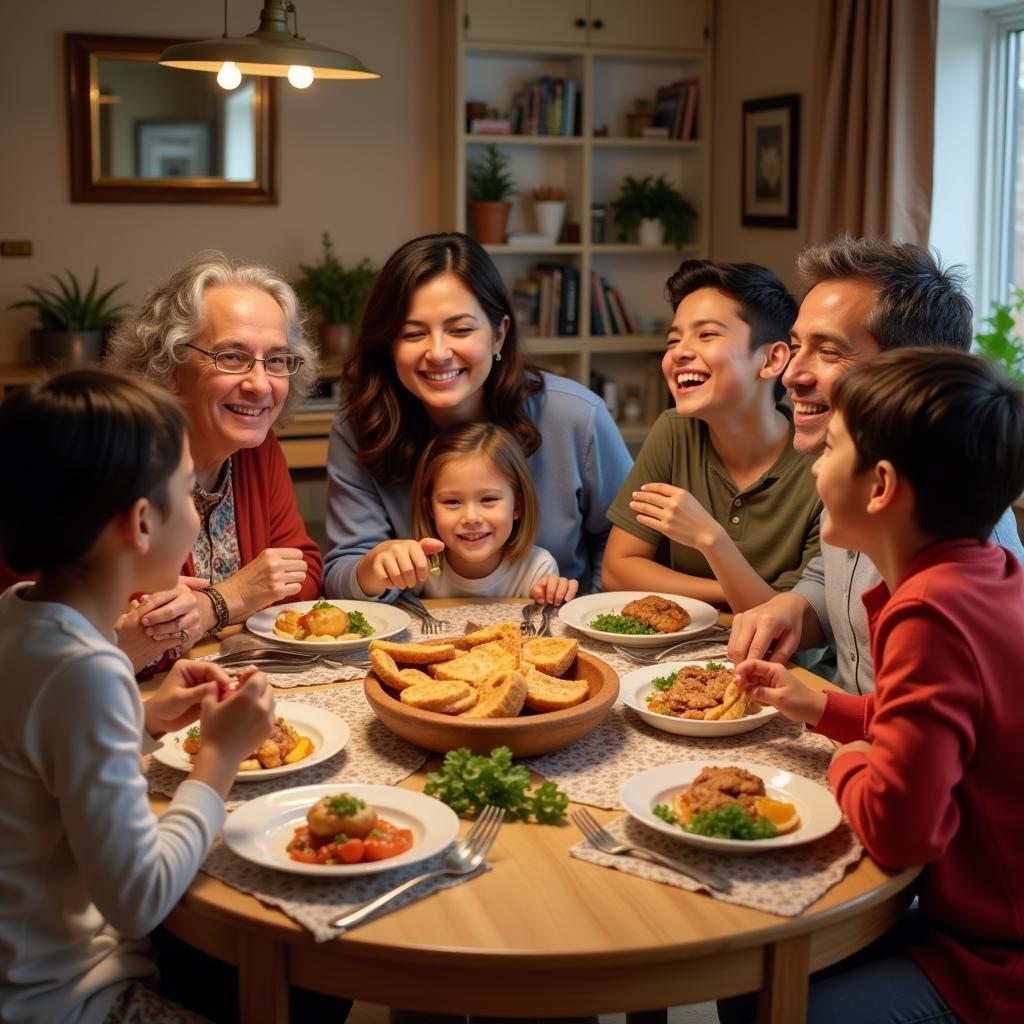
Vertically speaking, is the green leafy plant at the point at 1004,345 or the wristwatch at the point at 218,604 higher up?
the green leafy plant at the point at 1004,345

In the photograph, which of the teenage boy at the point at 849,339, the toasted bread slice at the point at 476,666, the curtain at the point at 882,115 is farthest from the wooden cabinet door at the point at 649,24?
the toasted bread slice at the point at 476,666

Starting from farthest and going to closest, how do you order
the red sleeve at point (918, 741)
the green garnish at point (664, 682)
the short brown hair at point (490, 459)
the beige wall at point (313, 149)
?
the beige wall at point (313, 149)
the short brown hair at point (490, 459)
the green garnish at point (664, 682)
the red sleeve at point (918, 741)

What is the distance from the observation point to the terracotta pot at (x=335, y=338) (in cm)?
522

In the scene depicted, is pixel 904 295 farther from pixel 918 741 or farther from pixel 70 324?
pixel 70 324

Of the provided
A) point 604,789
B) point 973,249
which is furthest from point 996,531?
point 973,249

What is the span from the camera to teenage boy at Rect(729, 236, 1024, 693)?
2025mm

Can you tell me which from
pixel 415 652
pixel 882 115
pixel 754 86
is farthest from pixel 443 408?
pixel 754 86

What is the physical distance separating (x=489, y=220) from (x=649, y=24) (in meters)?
1.07

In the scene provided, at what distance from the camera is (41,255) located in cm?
504

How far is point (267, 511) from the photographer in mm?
2533

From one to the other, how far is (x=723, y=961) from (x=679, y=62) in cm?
499

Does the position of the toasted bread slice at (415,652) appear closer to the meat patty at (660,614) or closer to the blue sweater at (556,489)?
the meat patty at (660,614)

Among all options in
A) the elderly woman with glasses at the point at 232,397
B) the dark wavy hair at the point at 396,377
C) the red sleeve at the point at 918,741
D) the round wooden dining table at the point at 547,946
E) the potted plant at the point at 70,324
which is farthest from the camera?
the potted plant at the point at 70,324

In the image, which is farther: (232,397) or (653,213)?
(653,213)
